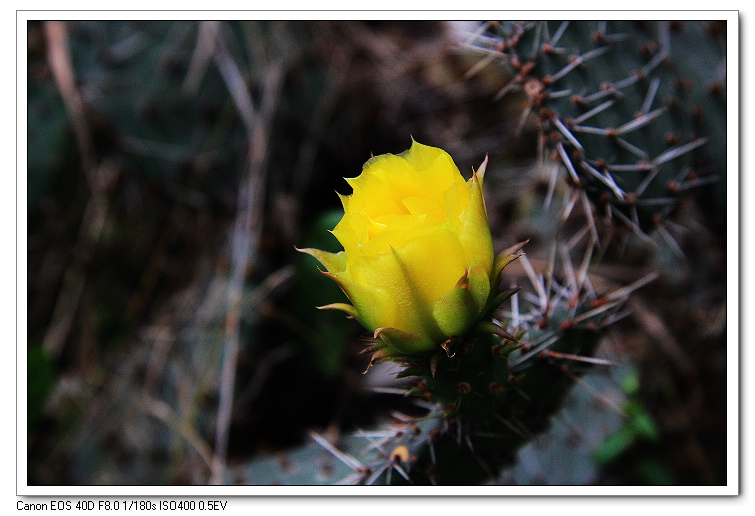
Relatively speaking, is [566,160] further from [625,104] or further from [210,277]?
[210,277]

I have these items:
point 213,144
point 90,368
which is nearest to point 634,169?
point 213,144

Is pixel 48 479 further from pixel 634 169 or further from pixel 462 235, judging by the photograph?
pixel 634 169

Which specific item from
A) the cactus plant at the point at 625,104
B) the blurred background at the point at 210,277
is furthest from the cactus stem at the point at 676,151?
the blurred background at the point at 210,277

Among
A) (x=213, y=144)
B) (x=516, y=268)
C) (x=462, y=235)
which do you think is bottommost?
(x=516, y=268)

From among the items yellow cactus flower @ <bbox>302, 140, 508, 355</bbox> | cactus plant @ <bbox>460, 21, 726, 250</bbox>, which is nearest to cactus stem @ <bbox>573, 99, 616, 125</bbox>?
cactus plant @ <bbox>460, 21, 726, 250</bbox>
